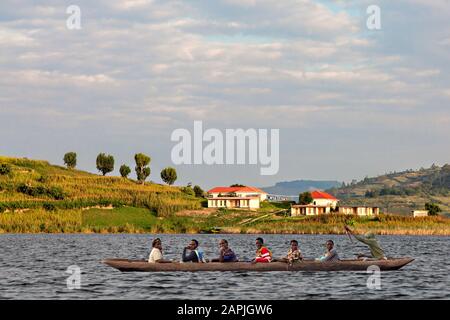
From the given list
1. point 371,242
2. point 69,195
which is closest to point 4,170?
point 69,195

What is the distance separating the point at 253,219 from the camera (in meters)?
169

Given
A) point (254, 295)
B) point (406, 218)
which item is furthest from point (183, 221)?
point (254, 295)

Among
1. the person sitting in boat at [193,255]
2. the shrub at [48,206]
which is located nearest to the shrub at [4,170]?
the shrub at [48,206]

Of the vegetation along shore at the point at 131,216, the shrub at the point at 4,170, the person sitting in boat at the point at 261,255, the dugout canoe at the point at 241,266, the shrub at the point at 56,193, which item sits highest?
the shrub at the point at 4,170

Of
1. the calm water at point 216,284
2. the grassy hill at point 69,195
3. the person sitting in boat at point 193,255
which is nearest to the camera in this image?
the calm water at point 216,284

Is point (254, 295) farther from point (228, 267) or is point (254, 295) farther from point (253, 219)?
point (253, 219)

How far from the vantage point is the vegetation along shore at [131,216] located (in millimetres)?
148500

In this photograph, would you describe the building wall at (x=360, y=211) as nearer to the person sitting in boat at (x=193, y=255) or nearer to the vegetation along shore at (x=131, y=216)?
the vegetation along shore at (x=131, y=216)

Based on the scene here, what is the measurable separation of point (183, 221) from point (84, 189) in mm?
27901

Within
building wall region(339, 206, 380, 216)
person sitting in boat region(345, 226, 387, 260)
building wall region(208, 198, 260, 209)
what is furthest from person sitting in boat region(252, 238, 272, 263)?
building wall region(208, 198, 260, 209)

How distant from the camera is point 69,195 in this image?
171m

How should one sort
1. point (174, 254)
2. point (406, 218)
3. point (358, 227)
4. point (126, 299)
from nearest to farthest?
1. point (126, 299)
2. point (174, 254)
3. point (358, 227)
4. point (406, 218)
